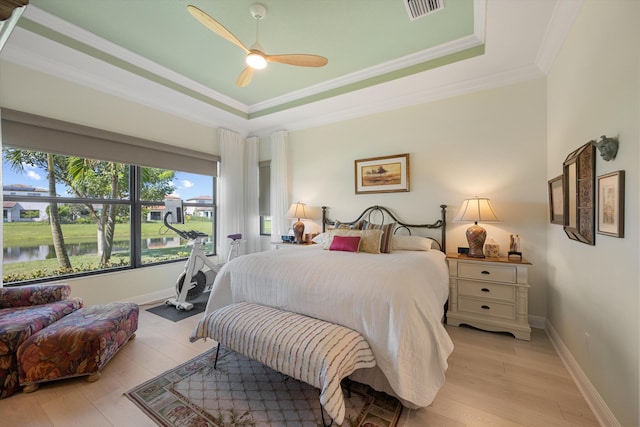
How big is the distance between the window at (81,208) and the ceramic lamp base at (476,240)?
401cm

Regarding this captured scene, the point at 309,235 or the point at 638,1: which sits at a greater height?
the point at 638,1

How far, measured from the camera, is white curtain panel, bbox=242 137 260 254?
16.4 ft

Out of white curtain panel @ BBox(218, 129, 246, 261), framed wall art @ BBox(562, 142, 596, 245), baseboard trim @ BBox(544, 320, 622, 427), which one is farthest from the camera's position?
white curtain panel @ BBox(218, 129, 246, 261)

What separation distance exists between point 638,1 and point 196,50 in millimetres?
3457

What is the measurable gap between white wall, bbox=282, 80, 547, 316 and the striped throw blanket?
2265 mm

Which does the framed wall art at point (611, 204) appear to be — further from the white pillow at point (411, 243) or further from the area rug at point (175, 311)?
the area rug at point (175, 311)

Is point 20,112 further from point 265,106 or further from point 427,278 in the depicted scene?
point 427,278

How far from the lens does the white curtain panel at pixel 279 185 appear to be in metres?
4.65

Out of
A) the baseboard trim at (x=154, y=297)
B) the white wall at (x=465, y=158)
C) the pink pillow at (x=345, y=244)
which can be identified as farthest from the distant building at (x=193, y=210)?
the pink pillow at (x=345, y=244)

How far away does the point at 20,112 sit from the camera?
8.50ft

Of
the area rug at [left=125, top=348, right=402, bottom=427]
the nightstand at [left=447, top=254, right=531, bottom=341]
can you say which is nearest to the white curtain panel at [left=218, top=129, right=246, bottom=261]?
the area rug at [left=125, top=348, right=402, bottom=427]

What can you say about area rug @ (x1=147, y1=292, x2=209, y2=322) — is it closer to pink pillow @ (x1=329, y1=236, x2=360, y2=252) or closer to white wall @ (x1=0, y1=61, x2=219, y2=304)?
white wall @ (x1=0, y1=61, x2=219, y2=304)

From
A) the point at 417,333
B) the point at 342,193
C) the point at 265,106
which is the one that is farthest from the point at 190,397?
the point at 265,106

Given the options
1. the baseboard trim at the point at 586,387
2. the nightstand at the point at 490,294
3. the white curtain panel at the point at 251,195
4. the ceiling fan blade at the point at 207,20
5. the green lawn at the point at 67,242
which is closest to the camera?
the baseboard trim at the point at 586,387
